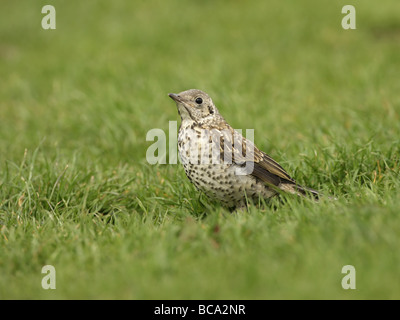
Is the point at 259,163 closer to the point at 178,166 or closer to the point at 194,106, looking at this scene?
the point at 194,106

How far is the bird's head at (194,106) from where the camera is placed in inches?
188

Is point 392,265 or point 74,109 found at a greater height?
point 74,109

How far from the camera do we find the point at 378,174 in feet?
16.0

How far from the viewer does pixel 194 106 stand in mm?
4781

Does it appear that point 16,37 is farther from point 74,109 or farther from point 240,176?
point 240,176

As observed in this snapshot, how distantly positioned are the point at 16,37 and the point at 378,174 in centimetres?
909

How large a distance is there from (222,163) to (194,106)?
0.59m

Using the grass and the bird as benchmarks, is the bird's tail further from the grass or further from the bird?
the grass

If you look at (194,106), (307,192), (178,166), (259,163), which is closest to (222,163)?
(259,163)

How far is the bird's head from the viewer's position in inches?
188

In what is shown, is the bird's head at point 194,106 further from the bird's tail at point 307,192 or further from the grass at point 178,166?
the bird's tail at point 307,192

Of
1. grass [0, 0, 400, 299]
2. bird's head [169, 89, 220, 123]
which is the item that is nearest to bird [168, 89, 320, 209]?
bird's head [169, 89, 220, 123]
